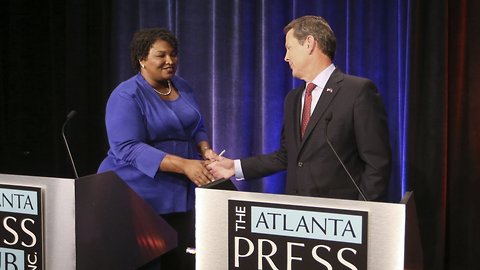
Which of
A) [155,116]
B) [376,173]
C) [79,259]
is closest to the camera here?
[79,259]

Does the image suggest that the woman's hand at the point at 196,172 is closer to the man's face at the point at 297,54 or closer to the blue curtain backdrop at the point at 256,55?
the man's face at the point at 297,54

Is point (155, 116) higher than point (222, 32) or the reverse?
the reverse

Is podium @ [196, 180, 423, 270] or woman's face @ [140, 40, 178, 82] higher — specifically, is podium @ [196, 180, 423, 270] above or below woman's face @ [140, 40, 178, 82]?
below

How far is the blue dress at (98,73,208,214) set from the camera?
91.3 inches

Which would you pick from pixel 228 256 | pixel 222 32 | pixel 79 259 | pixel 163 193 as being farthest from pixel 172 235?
pixel 222 32

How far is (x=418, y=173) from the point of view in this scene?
3.15 m

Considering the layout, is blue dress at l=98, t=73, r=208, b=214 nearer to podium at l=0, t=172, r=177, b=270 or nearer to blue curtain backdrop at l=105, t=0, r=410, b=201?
podium at l=0, t=172, r=177, b=270

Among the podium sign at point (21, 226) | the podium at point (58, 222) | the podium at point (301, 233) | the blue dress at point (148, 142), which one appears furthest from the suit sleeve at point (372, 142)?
the podium sign at point (21, 226)

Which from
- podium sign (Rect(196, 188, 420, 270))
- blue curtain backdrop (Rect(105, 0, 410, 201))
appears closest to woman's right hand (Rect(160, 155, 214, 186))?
podium sign (Rect(196, 188, 420, 270))

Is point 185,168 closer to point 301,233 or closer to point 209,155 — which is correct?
point 209,155

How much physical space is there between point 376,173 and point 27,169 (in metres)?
2.86

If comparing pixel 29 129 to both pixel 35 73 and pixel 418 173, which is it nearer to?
pixel 35 73

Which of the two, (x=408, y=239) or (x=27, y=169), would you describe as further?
(x=27, y=169)

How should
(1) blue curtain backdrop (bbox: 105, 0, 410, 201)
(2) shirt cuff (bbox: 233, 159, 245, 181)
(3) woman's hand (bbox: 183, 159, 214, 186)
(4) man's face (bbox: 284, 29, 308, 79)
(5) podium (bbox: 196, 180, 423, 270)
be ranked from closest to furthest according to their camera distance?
1. (5) podium (bbox: 196, 180, 423, 270)
2. (4) man's face (bbox: 284, 29, 308, 79)
3. (3) woman's hand (bbox: 183, 159, 214, 186)
4. (2) shirt cuff (bbox: 233, 159, 245, 181)
5. (1) blue curtain backdrop (bbox: 105, 0, 410, 201)
